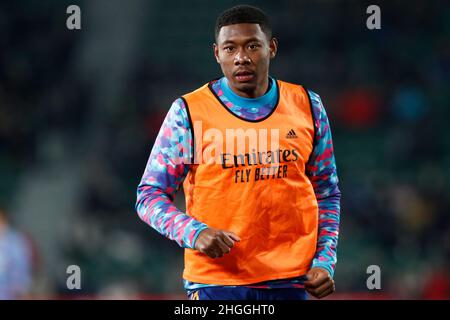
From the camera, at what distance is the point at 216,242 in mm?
2840

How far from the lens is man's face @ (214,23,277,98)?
321cm

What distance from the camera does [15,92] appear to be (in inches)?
412

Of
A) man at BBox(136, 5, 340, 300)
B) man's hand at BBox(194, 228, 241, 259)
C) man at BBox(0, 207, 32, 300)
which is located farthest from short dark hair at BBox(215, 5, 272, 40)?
man at BBox(0, 207, 32, 300)

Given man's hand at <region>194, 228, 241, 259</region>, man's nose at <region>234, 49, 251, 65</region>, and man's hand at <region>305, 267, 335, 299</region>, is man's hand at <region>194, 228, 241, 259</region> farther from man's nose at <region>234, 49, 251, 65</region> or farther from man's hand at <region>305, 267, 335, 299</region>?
man's nose at <region>234, 49, 251, 65</region>

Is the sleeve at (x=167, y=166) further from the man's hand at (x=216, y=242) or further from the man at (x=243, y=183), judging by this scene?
the man's hand at (x=216, y=242)

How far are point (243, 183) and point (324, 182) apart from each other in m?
0.44

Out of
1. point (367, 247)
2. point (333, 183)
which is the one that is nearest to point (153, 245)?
point (367, 247)

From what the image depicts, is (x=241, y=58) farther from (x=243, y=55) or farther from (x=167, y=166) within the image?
(x=167, y=166)

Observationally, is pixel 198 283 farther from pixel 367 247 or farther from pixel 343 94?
pixel 343 94

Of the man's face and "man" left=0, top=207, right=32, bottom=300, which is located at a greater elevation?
the man's face

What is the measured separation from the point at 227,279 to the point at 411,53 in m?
8.08

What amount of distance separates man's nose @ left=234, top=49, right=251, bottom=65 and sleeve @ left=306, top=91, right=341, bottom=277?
1.09ft

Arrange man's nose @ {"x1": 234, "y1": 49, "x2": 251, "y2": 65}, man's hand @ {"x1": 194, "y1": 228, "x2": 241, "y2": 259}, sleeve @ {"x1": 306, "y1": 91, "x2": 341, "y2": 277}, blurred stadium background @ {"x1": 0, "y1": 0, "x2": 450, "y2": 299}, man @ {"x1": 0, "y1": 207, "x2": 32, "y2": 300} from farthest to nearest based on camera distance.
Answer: blurred stadium background @ {"x1": 0, "y1": 0, "x2": 450, "y2": 299} < man @ {"x1": 0, "y1": 207, "x2": 32, "y2": 300} < sleeve @ {"x1": 306, "y1": 91, "x2": 341, "y2": 277} < man's nose @ {"x1": 234, "y1": 49, "x2": 251, "y2": 65} < man's hand @ {"x1": 194, "y1": 228, "x2": 241, "y2": 259}

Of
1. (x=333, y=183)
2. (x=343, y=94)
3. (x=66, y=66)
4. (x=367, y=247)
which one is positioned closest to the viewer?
(x=333, y=183)
